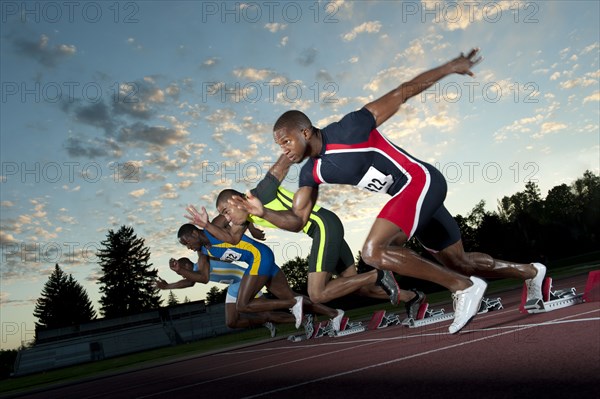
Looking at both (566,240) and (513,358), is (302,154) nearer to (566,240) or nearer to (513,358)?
(513,358)

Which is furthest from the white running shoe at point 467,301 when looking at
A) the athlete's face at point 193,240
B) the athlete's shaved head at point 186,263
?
the athlete's shaved head at point 186,263

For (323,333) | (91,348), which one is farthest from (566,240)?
(323,333)

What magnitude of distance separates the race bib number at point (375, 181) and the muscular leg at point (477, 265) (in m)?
1.03

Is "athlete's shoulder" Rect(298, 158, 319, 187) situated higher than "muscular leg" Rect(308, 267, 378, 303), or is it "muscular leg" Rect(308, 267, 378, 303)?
"athlete's shoulder" Rect(298, 158, 319, 187)

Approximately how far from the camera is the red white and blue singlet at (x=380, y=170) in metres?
4.41

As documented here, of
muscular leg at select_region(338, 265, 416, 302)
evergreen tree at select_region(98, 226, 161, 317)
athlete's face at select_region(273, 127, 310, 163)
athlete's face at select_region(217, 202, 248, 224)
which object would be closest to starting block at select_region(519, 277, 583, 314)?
muscular leg at select_region(338, 265, 416, 302)

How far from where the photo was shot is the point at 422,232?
5086 mm

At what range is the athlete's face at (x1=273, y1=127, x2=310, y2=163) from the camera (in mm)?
4555

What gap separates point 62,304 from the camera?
7581 centimetres

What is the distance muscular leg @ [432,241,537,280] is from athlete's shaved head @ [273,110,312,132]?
1.88m

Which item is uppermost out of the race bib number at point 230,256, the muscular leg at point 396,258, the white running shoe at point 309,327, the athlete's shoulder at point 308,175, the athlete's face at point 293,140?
the athlete's face at point 293,140

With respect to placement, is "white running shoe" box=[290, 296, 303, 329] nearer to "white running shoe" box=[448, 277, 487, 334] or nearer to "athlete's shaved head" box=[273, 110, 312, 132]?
"white running shoe" box=[448, 277, 487, 334]

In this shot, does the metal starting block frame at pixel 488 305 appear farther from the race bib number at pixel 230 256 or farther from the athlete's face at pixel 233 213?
the race bib number at pixel 230 256

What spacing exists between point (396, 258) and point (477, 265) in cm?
142
